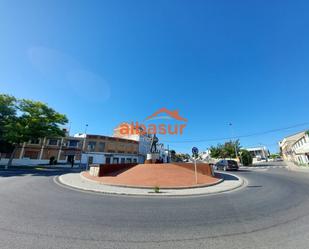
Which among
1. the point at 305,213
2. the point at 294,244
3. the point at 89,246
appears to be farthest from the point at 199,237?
the point at 305,213

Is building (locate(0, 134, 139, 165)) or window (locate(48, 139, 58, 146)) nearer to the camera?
building (locate(0, 134, 139, 165))

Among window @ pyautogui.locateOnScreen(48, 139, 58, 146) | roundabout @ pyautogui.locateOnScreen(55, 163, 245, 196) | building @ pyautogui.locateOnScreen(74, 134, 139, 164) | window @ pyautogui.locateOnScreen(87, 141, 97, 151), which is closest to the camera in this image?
roundabout @ pyautogui.locateOnScreen(55, 163, 245, 196)

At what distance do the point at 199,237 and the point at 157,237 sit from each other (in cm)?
108

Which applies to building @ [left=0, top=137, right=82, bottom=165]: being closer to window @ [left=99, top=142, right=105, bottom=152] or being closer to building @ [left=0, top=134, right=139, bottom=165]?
building @ [left=0, top=134, right=139, bottom=165]

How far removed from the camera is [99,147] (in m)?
45.6

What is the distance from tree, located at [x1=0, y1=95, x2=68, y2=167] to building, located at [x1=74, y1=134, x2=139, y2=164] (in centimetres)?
1525

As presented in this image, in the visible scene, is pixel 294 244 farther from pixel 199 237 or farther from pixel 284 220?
pixel 199 237

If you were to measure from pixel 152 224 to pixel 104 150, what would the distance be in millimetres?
43614

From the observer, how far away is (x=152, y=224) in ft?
16.2

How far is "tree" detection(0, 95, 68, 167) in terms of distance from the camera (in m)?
25.7

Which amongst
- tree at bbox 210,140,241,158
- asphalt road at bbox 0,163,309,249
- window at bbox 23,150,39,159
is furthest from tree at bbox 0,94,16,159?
A: tree at bbox 210,140,241,158

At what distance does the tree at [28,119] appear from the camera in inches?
1011

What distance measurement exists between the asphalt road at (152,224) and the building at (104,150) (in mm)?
38617

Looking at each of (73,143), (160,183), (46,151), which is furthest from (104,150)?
(160,183)
